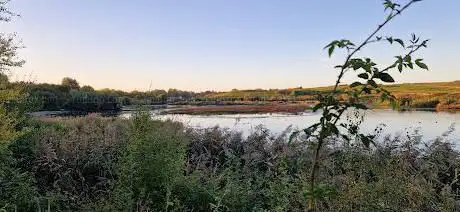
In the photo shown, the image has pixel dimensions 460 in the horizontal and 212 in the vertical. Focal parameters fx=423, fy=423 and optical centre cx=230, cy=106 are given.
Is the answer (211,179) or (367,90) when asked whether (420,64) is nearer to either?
(367,90)

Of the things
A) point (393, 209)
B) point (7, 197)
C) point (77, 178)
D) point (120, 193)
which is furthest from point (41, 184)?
point (393, 209)

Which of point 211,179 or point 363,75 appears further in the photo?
point 211,179

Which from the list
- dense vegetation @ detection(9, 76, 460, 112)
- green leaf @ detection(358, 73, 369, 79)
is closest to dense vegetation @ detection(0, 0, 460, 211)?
green leaf @ detection(358, 73, 369, 79)

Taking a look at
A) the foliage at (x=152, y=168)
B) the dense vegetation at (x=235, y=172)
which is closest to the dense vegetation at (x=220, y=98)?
the dense vegetation at (x=235, y=172)

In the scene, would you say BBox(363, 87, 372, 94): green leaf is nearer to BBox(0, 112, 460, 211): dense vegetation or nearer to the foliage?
BBox(0, 112, 460, 211): dense vegetation

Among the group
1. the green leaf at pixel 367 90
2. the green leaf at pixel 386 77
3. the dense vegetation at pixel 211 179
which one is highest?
the green leaf at pixel 386 77

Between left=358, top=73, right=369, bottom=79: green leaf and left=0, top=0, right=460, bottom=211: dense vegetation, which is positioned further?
left=0, top=0, right=460, bottom=211: dense vegetation

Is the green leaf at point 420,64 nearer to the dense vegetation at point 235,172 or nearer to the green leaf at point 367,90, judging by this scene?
the dense vegetation at point 235,172

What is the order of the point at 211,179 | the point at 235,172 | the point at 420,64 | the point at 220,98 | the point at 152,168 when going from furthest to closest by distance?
the point at 220,98 < the point at 235,172 < the point at 211,179 < the point at 152,168 < the point at 420,64

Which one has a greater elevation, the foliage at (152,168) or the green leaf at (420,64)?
the green leaf at (420,64)

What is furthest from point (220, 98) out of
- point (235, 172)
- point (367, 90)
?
point (367, 90)

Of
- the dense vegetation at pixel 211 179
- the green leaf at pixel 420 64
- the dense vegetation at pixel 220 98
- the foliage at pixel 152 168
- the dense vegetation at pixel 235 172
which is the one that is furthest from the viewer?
the dense vegetation at pixel 220 98

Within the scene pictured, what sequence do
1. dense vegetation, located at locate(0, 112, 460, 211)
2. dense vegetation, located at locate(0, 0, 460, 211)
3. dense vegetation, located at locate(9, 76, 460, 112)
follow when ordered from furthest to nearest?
dense vegetation, located at locate(9, 76, 460, 112)
dense vegetation, located at locate(0, 112, 460, 211)
dense vegetation, located at locate(0, 0, 460, 211)

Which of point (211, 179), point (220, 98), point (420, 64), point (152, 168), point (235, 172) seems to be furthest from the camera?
point (220, 98)
